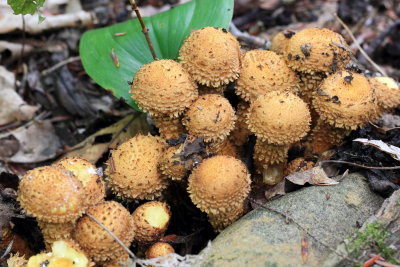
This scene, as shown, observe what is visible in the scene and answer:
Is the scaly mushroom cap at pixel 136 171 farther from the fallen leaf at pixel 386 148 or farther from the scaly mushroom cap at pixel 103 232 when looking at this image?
the fallen leaf at pixel 386 148

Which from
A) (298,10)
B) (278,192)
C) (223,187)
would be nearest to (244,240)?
(223,187)

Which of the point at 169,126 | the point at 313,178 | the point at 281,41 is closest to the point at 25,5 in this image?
the point at 169,126

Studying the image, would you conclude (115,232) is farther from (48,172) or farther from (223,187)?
(223,187)

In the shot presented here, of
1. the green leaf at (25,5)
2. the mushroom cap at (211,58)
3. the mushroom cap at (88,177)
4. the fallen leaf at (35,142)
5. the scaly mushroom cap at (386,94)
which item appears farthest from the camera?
the fallen leaf at (35,142)

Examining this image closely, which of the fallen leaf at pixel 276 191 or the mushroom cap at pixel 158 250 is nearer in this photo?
the mushroom cap at pixel 158 250

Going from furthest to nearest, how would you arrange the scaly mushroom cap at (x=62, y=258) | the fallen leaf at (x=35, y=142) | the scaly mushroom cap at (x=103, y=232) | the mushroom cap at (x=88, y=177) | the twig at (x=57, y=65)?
1. the twig at (x=57, y=65)
2. the fallen leaf at (x=35, y=142)
3. the mushroom cap at (x=88, y=177)
4. the scaly mushroom cap at (x=103, y=232)
5. the scaly mushroom cap at (x=62, y=258)

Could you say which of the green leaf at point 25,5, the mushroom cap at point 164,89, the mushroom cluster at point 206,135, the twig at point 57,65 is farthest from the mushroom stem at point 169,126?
the twig at point 57,65

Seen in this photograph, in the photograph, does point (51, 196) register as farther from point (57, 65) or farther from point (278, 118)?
point (57, 65)

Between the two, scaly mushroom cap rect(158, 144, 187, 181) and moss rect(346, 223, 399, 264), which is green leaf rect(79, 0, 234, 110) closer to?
scaly mushroom cap rect(158, 144, 187, 181)
